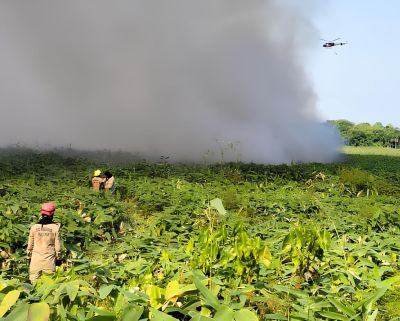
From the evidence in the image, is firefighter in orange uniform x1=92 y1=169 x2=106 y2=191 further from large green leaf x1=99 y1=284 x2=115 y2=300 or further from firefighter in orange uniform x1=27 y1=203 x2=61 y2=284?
large green leaf x1=99 y1=284 x2=115 y2=300

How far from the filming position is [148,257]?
6152mm

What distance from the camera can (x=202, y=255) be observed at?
450 cm

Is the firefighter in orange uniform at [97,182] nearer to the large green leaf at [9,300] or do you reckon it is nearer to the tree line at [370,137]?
the large green leaf at [9,300]

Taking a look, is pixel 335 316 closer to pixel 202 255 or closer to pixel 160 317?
pixel 160 317

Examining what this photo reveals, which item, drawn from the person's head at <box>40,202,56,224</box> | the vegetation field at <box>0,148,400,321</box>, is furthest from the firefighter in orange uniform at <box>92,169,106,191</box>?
the person's head at <box>40,202,56,224</box>

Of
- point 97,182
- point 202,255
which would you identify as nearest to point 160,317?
point 202,255

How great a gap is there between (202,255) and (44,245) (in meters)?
3.30

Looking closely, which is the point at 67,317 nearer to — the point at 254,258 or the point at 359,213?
the point at 254,258

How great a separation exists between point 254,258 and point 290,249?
0.51 meters

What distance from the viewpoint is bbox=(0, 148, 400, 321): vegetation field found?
9.65 ft

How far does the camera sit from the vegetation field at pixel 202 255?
9.65 ft

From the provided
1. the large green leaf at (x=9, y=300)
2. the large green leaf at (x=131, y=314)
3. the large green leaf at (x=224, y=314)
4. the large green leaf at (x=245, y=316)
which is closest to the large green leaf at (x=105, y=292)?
the large green leaf at (x=131, y=314)

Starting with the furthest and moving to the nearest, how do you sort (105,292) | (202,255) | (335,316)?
(202,255) → (105,292) → (335,316)

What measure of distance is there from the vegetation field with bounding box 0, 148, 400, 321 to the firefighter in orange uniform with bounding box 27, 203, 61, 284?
31 centimetres
